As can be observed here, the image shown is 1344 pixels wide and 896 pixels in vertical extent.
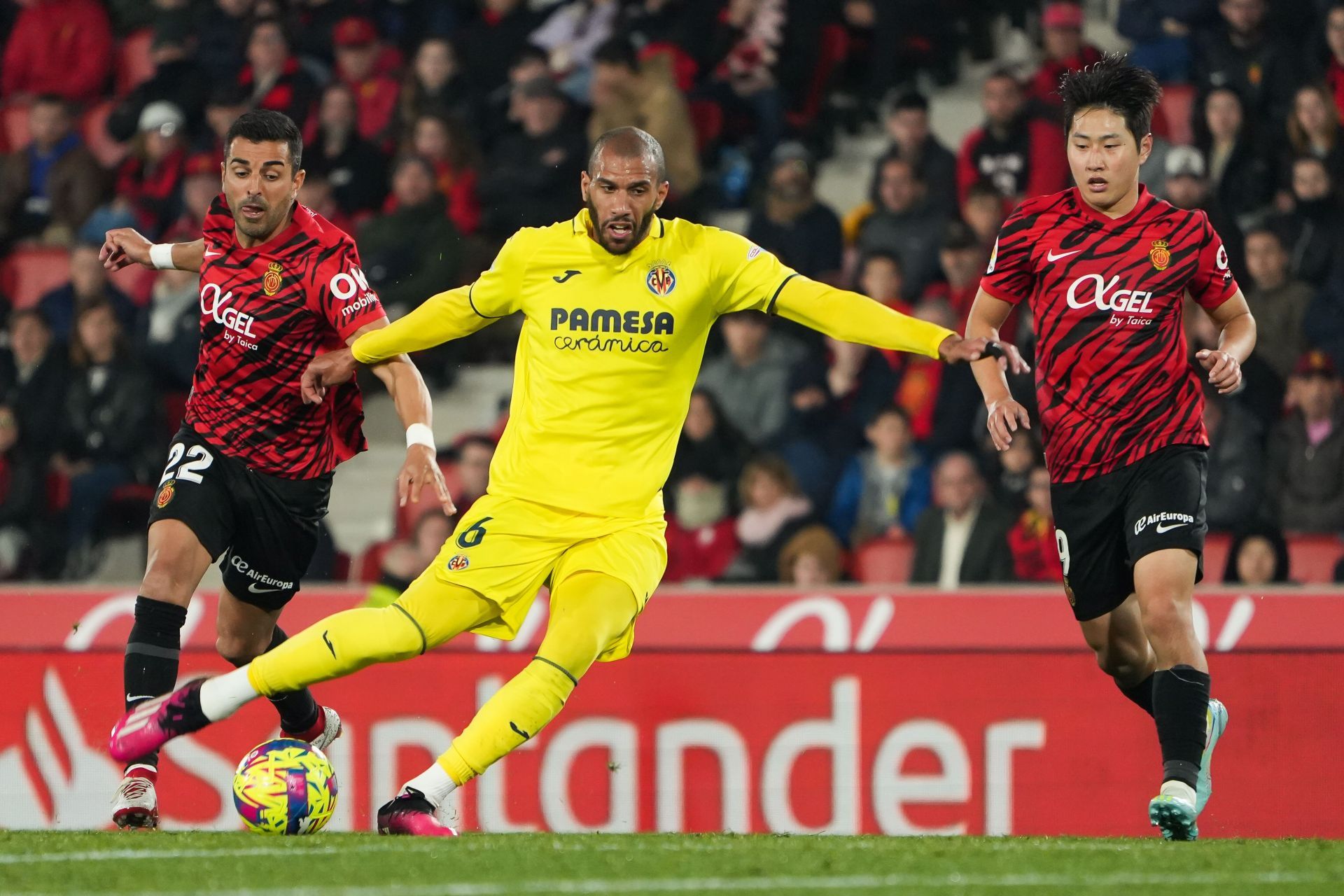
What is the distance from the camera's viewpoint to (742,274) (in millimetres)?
6031

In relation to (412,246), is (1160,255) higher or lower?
lower

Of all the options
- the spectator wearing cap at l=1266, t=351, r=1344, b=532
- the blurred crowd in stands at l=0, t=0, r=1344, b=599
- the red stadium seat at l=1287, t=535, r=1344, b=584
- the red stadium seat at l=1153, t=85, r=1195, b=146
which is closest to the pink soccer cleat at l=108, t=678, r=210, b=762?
the blurred crowd in stands at l=0, t=0, r=1344, b=599

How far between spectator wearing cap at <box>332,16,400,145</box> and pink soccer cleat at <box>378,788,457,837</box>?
6.89m

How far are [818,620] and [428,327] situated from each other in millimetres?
2727

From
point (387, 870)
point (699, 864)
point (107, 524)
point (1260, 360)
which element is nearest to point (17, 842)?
point (387, 870)

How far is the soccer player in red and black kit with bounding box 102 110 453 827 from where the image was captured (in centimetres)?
639

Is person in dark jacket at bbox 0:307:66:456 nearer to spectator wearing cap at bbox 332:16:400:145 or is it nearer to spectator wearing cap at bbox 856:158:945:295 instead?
spectator wearing cap at bbox 332:16:400:145

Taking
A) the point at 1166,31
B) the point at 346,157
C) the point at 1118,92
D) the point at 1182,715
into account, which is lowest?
the point at 1182,715

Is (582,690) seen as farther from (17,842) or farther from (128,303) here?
(128,303)

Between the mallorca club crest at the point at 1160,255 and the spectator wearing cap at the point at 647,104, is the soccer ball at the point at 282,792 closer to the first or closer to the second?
the mallorca club crest at the point at 1160,255

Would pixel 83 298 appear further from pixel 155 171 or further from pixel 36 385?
pixel 155 171

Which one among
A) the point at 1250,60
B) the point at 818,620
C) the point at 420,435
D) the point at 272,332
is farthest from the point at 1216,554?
the point at 272,332

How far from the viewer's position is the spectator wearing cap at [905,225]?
35.3ft

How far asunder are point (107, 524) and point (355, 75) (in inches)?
131
